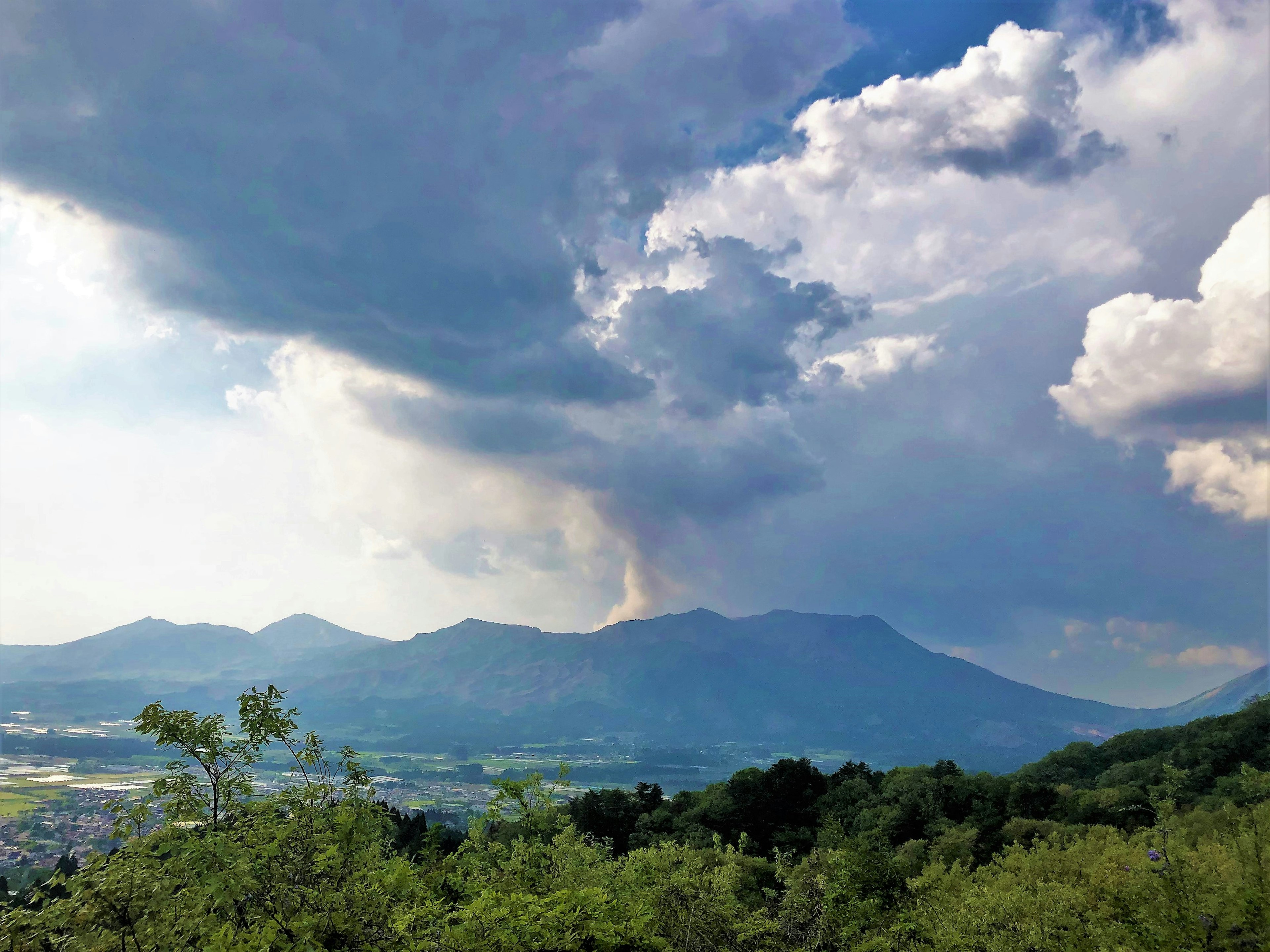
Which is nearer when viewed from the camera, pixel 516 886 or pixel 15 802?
pixel 516 886

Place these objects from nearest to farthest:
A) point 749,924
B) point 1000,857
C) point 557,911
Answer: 1. point 557,911
2. point 749,924
3. point 1000,857

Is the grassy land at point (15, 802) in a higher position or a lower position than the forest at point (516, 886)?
lower

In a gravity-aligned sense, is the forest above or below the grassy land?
above

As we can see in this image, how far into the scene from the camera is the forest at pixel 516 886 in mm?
8359

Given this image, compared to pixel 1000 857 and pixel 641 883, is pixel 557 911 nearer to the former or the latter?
pixel 641 883

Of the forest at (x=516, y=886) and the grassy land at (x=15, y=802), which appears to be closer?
the forest at (x=516, y=886)

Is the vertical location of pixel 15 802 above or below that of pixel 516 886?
below

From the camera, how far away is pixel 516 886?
507 inches

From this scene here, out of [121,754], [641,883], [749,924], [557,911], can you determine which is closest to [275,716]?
[557,911]

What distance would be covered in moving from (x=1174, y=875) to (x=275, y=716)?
16.0 m

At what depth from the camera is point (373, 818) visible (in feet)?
33.1

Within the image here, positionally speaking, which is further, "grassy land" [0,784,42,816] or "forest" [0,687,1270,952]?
"grassy land" [0,784,42,816]

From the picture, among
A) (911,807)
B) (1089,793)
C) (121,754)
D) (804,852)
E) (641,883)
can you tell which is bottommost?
(121,754)

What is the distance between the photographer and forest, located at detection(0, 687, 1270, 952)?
8359mm
